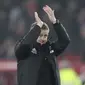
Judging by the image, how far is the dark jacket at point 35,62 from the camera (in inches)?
278

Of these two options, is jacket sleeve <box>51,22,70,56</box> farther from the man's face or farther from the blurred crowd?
the blurred crowd

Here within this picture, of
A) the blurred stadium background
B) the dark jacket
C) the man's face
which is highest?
the blurred stadium background

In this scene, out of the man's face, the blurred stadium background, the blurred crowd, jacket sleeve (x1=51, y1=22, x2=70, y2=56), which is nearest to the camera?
the man's face

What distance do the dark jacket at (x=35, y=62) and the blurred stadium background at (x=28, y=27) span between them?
13.8ft

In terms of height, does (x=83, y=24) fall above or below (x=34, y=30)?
above

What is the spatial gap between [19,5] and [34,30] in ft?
30.2

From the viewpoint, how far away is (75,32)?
15133 mm

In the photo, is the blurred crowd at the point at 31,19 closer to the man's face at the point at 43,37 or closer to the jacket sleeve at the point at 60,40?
the jacket sleeve at the point at 60,40

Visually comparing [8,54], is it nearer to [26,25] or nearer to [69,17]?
[26,25]

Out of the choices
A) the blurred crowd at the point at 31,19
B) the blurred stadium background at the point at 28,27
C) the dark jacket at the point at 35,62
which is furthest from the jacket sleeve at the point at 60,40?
the blurred crowd at the point at 31,19

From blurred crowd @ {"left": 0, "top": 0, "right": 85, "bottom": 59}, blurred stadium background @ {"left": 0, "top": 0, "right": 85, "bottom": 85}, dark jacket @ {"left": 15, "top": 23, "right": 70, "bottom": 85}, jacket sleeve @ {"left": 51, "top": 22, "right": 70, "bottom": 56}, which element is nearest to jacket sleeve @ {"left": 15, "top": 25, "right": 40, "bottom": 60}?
dark jacket @ {"left": 15, "top": 23, "right": 70, "bottom": 85}

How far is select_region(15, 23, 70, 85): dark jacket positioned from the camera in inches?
278

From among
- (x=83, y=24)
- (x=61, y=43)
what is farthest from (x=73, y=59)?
(x=61, y=43)

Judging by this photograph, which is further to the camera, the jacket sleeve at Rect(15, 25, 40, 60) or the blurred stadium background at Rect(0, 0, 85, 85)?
the blurred stadium background at Rect(0, 0, 85, 85)
